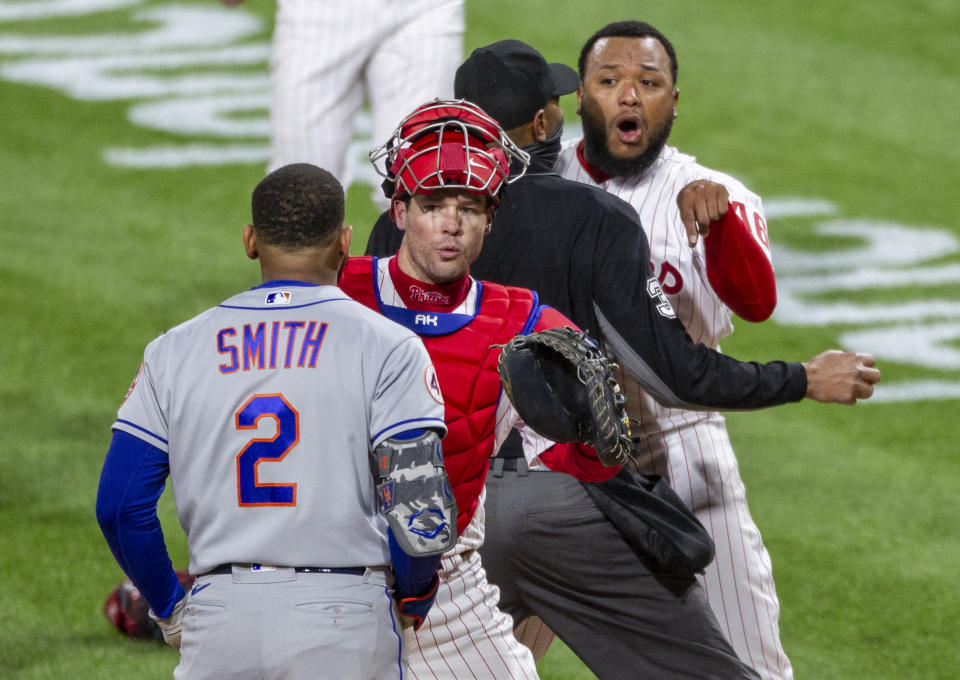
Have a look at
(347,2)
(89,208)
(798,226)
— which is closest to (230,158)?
(89,208)

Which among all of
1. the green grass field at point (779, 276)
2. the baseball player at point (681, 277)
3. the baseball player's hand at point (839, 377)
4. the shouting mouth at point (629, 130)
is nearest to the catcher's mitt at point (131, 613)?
the green grass field at point (779, 276)

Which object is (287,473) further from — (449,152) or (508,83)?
(508,83)

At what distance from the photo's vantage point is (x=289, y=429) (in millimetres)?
2723

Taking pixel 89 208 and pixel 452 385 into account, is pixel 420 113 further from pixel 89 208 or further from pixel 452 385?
pixel 89 208

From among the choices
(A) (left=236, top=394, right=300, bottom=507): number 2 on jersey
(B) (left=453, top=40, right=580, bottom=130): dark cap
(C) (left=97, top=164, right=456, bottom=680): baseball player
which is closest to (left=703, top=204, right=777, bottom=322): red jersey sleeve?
(B) (left=453, top=40, right=580, bottom=130): dark cap

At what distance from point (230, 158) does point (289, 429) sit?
788cm

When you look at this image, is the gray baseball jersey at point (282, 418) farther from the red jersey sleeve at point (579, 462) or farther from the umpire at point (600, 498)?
the umpire at point (600, 498)

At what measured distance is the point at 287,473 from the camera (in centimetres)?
273

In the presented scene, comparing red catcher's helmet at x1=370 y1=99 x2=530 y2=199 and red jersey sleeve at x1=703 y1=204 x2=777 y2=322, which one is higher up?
red catcher's helmet at x1=370 y1=99 x2=530 y2=199

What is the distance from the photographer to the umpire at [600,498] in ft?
11.4

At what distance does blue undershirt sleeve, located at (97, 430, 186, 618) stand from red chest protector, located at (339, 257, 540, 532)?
0.64 metres

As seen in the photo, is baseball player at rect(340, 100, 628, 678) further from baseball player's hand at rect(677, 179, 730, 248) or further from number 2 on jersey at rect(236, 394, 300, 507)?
baseball player's hand at rect(677, 179, 730, 248)

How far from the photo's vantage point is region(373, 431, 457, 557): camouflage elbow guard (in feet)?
9.00

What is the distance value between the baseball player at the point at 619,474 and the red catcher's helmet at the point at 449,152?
9.8 inches
